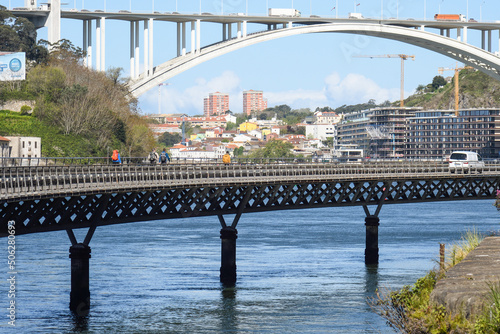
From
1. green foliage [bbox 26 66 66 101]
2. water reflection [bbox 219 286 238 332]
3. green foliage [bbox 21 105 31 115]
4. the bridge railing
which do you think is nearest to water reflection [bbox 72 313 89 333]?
the bridge railing

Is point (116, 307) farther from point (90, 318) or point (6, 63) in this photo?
point (6, 63)

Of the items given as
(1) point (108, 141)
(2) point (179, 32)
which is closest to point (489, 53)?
(2) point (179, 32)

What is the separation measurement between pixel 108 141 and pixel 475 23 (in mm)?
51284

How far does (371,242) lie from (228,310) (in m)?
20.3

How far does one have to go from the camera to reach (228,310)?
145ft

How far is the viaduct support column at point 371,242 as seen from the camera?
2414 inches

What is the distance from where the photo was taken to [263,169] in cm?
5509

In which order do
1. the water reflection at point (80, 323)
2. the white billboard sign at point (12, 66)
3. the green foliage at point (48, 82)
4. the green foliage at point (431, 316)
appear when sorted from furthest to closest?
the green foliage at point (48, 82) < the white billboard sign at point (12, 66) < the water reflection at point (80, 323) < the green foliage at point (431, 316)

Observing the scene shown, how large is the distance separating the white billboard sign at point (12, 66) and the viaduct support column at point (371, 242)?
70.8 meters


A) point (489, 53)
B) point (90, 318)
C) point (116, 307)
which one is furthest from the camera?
point (489, 53)

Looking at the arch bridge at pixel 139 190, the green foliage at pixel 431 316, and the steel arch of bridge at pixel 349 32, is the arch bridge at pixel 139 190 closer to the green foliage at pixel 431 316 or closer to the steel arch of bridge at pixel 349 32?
the green foliage at pixel 431 316

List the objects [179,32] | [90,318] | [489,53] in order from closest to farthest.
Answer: [90,318], [179,32], [489,53]

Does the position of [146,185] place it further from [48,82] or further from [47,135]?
[48,82]

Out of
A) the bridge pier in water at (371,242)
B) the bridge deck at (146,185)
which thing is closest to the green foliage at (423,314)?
the bridge deck at (146,185)
